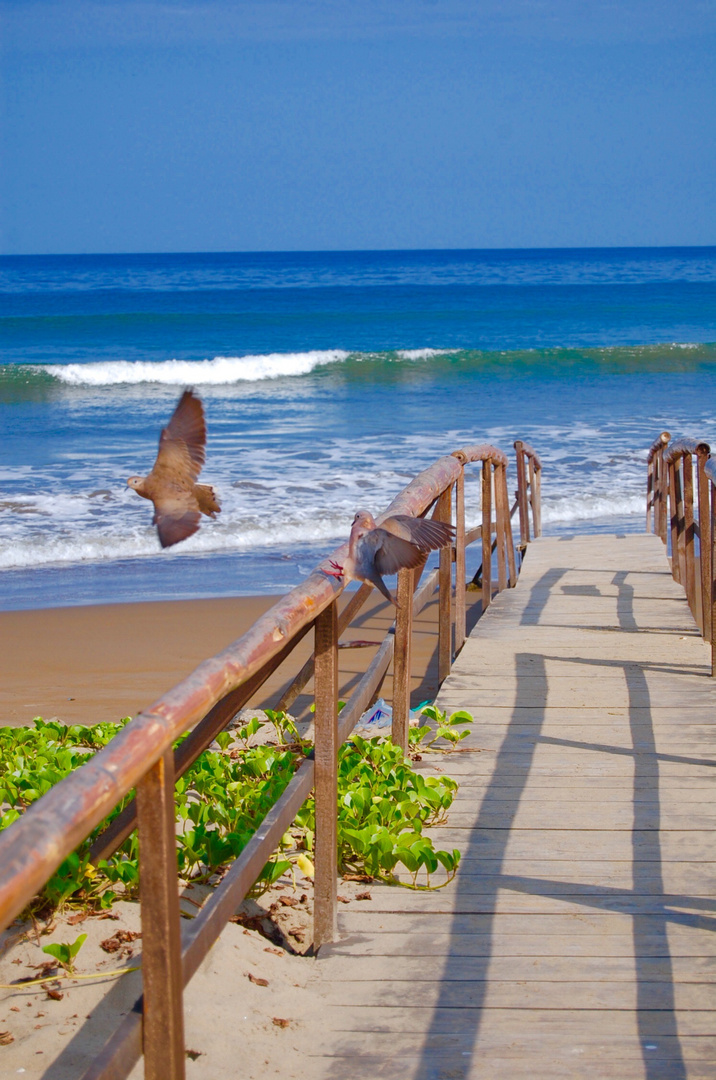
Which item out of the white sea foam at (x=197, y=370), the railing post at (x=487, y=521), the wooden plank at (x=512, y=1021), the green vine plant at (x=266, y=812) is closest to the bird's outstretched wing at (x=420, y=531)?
the green vine plant at (x=266, y=812)

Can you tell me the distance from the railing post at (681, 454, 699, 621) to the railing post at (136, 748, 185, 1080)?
460 cm

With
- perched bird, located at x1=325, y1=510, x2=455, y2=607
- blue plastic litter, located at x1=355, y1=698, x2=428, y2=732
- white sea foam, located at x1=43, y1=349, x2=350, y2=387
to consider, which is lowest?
blue plastic litter, located at x1=355, y1=698, x2=428, y2=732

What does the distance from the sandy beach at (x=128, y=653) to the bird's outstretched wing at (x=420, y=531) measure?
336 centimetres

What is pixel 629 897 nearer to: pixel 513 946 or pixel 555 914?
pixel 555 914

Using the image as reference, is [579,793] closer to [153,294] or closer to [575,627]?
[575,627]

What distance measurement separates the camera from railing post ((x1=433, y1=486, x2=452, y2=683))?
399cm

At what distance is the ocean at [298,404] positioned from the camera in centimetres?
955

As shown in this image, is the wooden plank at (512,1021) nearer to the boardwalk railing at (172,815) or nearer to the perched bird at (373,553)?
the boardwalk railing at (172,815)

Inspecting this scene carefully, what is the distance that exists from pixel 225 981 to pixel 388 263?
2754 inches

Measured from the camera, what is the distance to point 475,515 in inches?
427

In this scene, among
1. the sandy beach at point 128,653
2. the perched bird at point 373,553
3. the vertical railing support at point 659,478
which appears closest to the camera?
the perched bird at point 373,553

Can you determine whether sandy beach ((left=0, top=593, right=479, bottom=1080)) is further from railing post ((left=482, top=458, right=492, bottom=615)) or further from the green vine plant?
railing post ((left=482, top=458, right=492, bottom=615))

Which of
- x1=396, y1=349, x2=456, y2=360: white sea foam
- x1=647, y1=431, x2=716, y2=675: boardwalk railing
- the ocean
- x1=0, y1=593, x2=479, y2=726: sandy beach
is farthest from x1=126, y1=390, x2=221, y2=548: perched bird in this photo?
x1=396, y1=349, x2=456, y2=360: white sea foam

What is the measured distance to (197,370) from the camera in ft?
79.4
